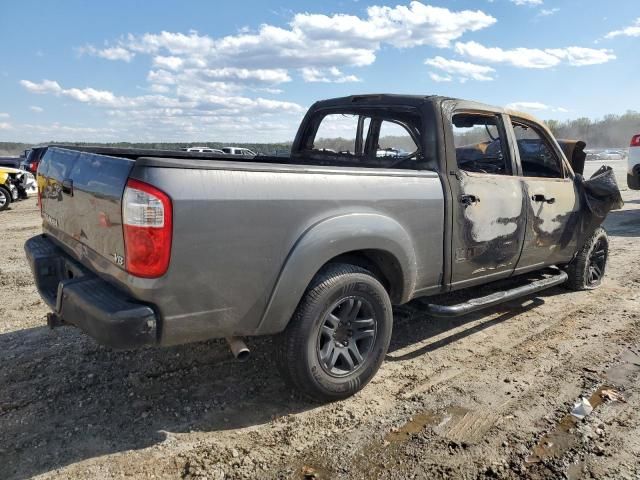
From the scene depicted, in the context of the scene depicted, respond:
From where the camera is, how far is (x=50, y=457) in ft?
8.33

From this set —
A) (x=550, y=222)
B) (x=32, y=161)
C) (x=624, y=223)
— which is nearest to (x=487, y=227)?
(x=550, y=222)

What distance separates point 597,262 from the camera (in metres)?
5.73

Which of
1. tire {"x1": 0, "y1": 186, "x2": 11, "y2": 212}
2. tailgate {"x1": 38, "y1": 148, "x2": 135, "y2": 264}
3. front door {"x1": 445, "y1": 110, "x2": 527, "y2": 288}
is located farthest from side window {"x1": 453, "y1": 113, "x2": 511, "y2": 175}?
tire {"x1": 0, "y1": 186, "x2": 11, "y2": 212}

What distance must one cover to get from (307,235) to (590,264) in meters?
4.24

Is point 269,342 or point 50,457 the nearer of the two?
point 50,457

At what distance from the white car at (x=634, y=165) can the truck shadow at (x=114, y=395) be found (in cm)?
1005

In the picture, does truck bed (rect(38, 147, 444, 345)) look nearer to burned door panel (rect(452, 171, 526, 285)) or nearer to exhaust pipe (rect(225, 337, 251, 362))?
exhaust pipe (rect(225, 337, 251, 362))

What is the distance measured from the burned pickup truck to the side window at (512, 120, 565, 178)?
4.7 inches

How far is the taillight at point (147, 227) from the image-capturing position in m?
2.30

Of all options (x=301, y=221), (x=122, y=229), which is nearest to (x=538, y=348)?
(x=301, y=221)

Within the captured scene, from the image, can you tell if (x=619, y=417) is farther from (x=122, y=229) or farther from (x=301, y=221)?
(x=122, y=229)

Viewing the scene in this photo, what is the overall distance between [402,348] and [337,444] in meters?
1.46

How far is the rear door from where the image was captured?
437 centimetres

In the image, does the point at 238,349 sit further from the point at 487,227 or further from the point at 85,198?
the point at 487,227
